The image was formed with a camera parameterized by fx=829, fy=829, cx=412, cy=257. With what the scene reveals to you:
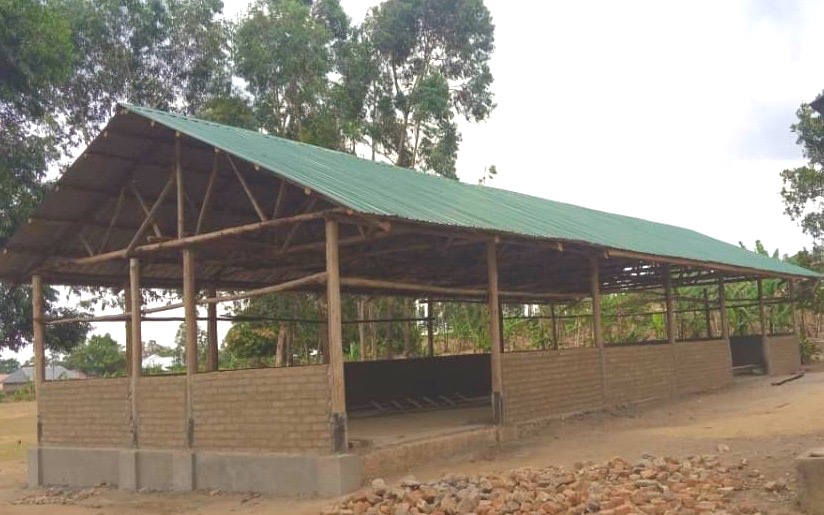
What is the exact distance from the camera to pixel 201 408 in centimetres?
1062

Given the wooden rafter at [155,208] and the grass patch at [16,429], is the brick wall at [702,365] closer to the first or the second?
the wooden rafter at [155,208]

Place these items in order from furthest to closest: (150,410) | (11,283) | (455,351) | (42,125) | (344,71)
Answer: (455,351)
(344,71)
(42,125)
(11,283)
(150,410)

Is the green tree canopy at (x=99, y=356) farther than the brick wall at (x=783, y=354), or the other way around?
the green tree canopy at (x=99, y=356)

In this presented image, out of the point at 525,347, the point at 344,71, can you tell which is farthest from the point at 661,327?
the point at 344,71

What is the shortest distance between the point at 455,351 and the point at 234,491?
2099cm

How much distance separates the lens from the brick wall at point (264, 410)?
9.24 meters

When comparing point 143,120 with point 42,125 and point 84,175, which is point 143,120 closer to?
point 84,175

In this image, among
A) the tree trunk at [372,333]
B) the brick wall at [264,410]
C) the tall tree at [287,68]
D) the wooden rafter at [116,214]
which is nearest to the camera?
the brick wall at [264,410]

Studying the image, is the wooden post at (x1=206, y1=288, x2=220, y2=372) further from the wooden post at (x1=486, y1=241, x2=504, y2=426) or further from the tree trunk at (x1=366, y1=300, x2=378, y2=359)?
the tree trunk at (x1=366, y1=300, x2=378, y2=359)

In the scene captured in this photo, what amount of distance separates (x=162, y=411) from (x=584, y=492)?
6242 mm

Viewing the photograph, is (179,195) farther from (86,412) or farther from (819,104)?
(819,104)

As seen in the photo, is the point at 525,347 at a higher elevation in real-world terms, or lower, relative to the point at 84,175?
lower

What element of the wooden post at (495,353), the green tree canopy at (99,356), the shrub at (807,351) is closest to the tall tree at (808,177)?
the shrub at (807,351)

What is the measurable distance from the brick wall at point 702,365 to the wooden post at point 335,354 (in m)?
10.0
